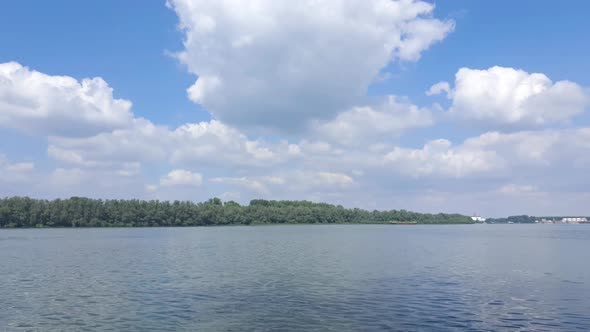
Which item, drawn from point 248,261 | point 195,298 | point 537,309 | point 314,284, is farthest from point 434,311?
point 248,261

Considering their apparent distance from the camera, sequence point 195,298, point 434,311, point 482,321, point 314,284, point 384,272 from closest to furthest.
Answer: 1. point 482,321
2. point 434,311
3. point 195,298
4. point 314,284
5. point 384,272

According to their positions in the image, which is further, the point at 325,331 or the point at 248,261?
the point at 248,261

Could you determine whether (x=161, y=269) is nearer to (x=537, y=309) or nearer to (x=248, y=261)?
(x=248, y=261)

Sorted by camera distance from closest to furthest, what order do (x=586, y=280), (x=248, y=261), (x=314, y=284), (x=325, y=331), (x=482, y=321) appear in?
(x=325, y=331) → (x=482, y=321) → (x=314, y=284) → (x=586, y=280) → (x=248, y=261)

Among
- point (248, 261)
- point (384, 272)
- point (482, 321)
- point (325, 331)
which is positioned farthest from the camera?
point (248, 261)

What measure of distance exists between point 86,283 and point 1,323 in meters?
15.7

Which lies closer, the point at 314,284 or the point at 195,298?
the point at 195,298

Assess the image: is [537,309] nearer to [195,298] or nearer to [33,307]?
[195,298]

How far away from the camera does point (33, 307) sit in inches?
1315

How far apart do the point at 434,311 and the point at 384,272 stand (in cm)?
2021

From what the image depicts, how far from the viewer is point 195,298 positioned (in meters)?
37.0

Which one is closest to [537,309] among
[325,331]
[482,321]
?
[482,321]

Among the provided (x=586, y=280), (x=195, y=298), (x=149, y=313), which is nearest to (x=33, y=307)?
(x=149, y=313)

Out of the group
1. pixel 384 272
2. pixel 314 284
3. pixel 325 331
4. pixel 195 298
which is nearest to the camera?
pixel 325 331
